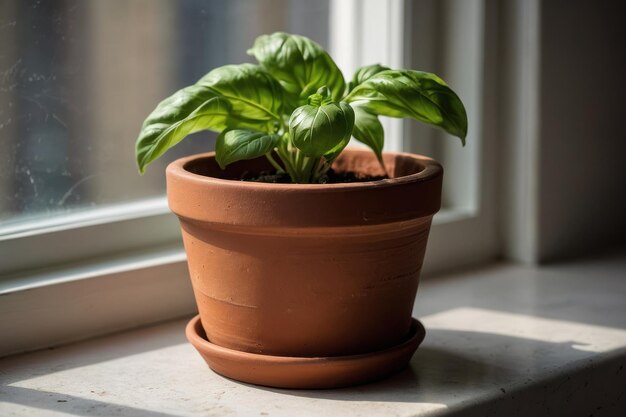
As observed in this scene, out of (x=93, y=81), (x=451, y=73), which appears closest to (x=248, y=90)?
(x=93, y=81)

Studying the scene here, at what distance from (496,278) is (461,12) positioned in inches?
16.9

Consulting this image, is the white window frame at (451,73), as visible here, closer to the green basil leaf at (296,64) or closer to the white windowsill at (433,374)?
the white windowsill at (433,374)

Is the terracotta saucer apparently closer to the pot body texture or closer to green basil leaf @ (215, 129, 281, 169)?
the pot body texture

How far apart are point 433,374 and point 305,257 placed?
24 cm

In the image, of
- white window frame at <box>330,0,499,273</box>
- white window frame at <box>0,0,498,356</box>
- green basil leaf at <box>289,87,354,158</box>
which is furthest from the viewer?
white window frame at <box>330,0,499,273</box>

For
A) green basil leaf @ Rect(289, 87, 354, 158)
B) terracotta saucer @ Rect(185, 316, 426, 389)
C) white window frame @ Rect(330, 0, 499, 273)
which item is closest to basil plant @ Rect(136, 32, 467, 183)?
green basil leaf @ Rect(289, 87, 354, 158)

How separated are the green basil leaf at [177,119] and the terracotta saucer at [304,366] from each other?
0.22 m

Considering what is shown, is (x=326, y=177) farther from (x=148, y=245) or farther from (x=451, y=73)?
(x=451, y=73)

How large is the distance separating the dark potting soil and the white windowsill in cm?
23

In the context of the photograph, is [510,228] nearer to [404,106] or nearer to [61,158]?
[404,106]

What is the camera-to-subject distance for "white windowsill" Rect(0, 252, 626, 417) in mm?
972

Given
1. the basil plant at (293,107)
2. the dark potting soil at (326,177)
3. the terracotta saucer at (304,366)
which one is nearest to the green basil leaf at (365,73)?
the basil plant at (293,107)

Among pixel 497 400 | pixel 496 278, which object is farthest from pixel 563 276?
pixel 497 400

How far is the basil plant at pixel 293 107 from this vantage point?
0.94 meters
